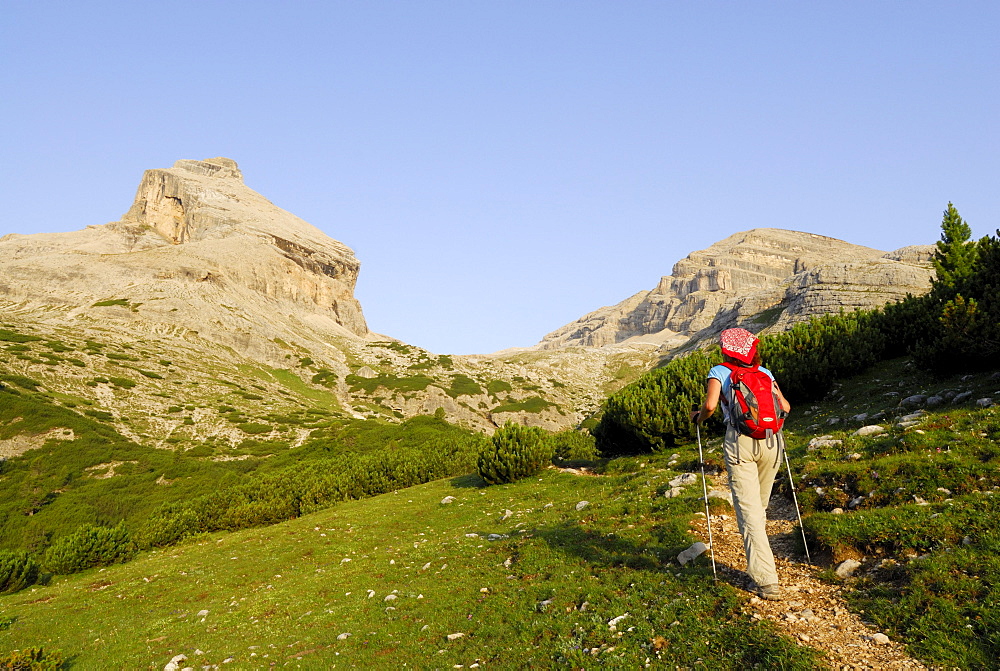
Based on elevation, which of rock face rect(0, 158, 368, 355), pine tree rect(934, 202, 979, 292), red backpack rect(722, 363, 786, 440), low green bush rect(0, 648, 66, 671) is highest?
rock face rect(0, 158, 368, 355)

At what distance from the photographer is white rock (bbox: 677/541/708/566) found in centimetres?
903

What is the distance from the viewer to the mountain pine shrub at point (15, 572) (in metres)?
20.8

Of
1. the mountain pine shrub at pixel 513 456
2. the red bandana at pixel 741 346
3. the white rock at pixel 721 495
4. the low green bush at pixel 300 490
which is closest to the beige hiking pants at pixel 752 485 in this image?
the red bandana at pixel 741 346

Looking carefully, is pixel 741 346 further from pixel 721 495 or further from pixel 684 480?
pixel 684 480

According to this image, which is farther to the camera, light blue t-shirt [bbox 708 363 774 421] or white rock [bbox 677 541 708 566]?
white rock [bbox 677 541 708 566]

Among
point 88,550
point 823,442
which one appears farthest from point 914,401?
point 88,550

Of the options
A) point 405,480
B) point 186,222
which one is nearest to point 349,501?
point 405,480

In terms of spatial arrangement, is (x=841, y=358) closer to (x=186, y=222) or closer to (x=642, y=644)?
(x=642, y=644)

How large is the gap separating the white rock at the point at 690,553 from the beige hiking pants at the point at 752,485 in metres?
1.57

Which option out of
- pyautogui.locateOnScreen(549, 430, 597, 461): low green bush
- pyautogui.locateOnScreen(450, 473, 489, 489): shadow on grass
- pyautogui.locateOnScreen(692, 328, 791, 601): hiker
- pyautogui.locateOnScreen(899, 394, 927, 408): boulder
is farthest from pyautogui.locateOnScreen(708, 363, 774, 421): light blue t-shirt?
pyautogui.locateOnScreen(549, 430, 597, 461): low green bush

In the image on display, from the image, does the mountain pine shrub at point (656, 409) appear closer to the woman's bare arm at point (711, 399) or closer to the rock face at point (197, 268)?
the woman's bare arm at point (711, 399)

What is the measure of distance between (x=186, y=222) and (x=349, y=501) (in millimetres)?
168778

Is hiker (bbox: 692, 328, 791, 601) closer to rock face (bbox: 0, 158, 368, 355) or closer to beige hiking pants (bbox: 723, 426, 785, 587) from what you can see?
beige hiking pants (bbox: 723, 426, 785, 587)

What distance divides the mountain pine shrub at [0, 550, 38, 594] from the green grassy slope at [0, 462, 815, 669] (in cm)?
128
